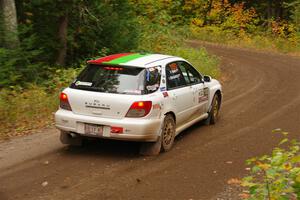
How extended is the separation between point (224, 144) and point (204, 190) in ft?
8.91

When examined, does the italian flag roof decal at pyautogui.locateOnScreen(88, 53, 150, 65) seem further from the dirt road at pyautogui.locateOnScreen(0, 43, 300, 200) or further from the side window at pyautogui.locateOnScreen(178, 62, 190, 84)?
the dirt road at pyautogui.locateOnScreen(0, 43, 300, 200)

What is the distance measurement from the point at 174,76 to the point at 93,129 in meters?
2.06

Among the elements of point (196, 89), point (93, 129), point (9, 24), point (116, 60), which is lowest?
point (93, 129)

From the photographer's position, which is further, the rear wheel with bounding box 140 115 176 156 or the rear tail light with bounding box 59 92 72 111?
the rear wheel with bounding box 140 115 176 156

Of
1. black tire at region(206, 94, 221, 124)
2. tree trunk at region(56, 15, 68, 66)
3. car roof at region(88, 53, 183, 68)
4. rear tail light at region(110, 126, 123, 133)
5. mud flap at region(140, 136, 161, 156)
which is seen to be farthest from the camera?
tree trunk at region(56, 15, 68, 66)

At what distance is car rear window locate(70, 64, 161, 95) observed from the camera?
320 inches

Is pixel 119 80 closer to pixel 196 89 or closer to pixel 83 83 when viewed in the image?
pixel 83 83

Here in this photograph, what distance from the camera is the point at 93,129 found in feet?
26.2

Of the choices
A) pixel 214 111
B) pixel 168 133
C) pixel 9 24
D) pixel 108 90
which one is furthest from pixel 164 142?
pixel 9 24

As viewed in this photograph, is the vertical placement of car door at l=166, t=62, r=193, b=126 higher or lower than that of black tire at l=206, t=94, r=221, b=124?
higher

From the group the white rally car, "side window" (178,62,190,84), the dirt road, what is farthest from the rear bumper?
"side window" (178,62,190,84)

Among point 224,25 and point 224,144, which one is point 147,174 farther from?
point 224,25

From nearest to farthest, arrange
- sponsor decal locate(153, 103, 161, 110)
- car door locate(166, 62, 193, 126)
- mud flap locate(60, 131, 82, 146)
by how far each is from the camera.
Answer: sponsor decal locate(153, 103, 161, 110), mud flap locate(60, 131, 82, 146), car door locate(166, 62, 193, 126)

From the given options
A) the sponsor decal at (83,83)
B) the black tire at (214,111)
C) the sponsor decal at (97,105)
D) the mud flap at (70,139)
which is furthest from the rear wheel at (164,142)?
the black tire at (214,111)
